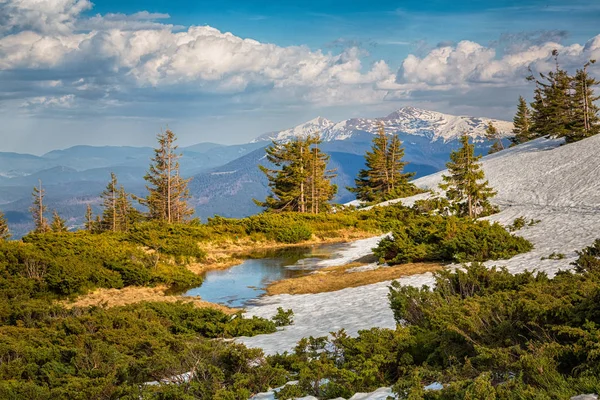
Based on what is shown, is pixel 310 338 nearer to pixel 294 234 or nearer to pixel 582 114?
pixel 294 234

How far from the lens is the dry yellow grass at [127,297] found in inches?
712

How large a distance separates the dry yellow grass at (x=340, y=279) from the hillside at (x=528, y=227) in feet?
3.18

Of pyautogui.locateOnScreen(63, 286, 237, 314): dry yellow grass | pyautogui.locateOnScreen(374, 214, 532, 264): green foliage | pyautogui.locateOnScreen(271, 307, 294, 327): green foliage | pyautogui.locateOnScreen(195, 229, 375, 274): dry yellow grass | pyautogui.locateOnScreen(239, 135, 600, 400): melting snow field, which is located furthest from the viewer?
pyautogui.locateOnScreen(195, 229, 375, 274): dry yellow grass

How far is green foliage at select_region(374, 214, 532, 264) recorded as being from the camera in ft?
64.1

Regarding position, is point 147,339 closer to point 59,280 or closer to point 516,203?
point 59,280

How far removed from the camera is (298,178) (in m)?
47.2

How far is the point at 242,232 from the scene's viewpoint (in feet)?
109

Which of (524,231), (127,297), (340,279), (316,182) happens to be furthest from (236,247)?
(316,182)

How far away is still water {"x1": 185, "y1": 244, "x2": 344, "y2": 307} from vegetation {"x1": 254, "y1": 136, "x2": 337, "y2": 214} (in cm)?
1601

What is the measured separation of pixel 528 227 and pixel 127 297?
1739 centimetres

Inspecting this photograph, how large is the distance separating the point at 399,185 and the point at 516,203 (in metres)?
21.9

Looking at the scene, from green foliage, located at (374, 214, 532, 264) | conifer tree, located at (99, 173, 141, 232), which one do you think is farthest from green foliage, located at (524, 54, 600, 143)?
conifer tree, located at (99, 173, 141, 232)

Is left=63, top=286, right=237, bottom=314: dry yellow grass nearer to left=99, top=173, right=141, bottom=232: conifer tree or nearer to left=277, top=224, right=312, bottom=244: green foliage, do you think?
left=277, top=224, right=312, bottom=244: green foliage

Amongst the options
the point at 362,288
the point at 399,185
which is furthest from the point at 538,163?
the point at 362,288
